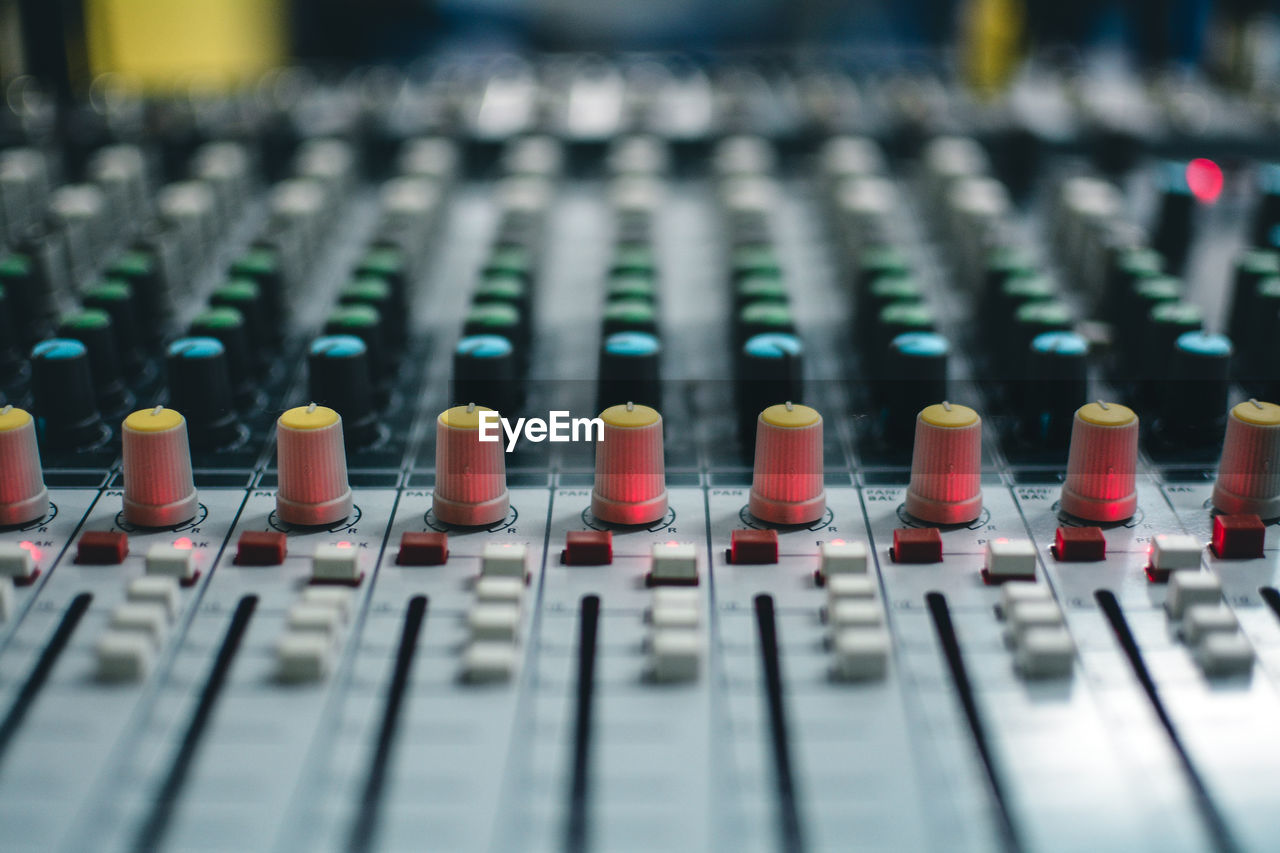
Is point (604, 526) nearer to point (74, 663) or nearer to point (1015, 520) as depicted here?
point (1015, 520)

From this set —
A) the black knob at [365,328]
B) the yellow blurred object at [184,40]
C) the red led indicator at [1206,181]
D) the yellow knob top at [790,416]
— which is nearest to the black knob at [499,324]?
the black knob at [365,328]

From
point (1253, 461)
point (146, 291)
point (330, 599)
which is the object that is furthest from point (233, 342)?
point (1253, 461)

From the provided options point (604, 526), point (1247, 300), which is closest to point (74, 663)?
point (604, 526)

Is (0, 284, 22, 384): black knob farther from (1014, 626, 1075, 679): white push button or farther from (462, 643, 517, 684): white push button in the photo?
(1014, 626, 1075, 679): white push button

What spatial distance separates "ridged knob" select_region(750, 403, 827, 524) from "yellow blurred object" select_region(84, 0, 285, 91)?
9.00 ft

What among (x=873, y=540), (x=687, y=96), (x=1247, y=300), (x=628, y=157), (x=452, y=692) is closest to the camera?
(x=452, y=692)

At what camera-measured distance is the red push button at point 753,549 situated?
5.68 ft

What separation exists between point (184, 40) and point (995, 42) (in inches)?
107

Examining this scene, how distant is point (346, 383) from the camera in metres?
2.01

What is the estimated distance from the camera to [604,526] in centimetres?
185

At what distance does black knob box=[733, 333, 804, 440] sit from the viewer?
2027mm

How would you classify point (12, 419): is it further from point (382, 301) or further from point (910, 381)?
→ point (910, 381)

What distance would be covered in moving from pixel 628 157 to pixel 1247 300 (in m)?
1.54

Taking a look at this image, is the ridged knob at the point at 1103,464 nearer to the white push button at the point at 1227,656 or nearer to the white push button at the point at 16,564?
the white push button at the point at 1227,656
